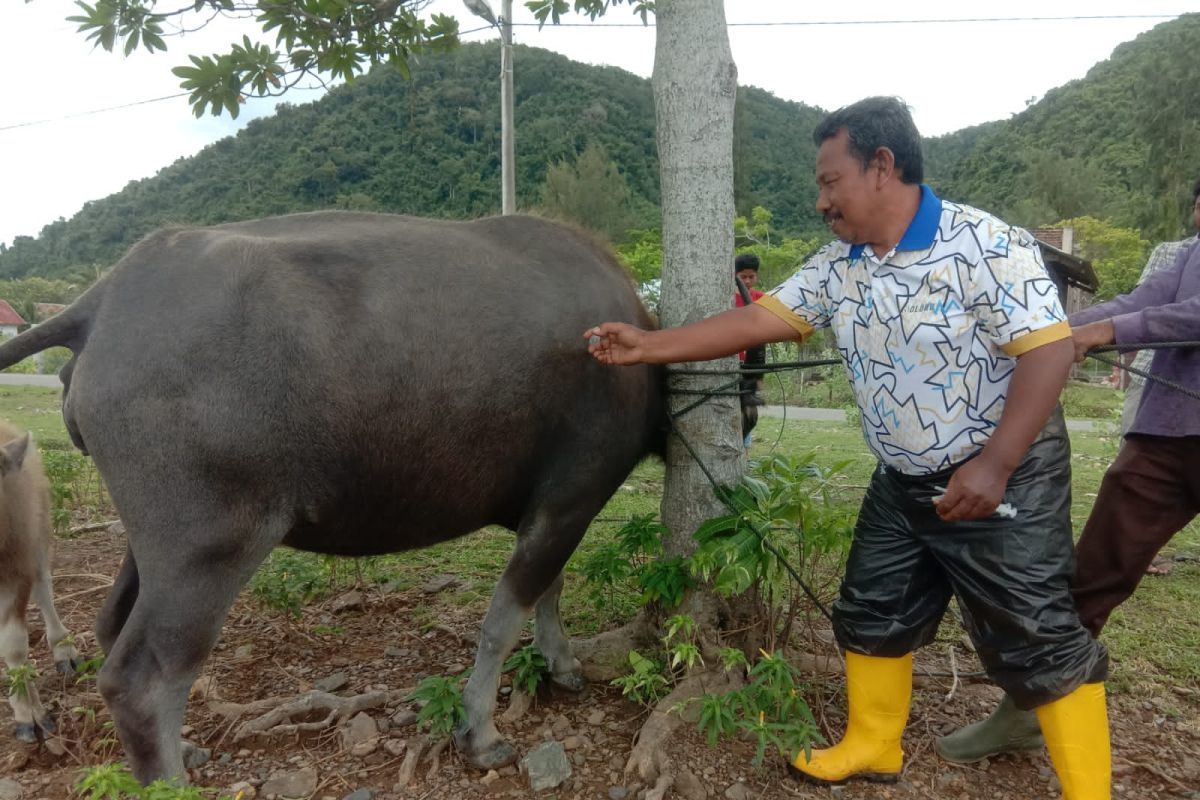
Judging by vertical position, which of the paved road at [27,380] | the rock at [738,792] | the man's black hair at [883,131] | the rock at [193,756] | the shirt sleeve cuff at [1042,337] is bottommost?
the paved road at [27,380]

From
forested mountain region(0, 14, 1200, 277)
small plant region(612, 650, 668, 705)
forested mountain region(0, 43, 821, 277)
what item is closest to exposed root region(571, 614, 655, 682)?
small plant region(612, 650, 668, 705)

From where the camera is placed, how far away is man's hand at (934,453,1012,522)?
2.08 metres

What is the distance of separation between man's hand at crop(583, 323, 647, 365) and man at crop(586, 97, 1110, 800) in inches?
26.4

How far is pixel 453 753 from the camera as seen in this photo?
2.88 meters

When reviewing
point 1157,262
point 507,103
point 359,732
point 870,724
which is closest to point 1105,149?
point 507,103

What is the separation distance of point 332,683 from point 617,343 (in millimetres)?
2134

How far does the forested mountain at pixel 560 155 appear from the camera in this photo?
35031mm

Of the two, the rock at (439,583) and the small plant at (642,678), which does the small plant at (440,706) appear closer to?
the small plant at (642,678)

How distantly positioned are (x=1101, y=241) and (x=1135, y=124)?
10.3 metres

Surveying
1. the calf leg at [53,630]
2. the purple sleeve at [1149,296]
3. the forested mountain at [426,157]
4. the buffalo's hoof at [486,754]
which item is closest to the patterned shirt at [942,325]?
the purple sleeve at [1149,296]

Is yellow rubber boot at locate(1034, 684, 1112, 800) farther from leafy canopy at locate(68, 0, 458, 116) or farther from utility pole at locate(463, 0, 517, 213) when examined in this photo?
utility pole at locate(463, 0, 517, 213)

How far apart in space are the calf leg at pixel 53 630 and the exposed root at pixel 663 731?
268 centimetres

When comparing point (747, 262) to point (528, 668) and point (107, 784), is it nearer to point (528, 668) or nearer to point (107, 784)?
point (528, 668)

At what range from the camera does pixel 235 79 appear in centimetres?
347
